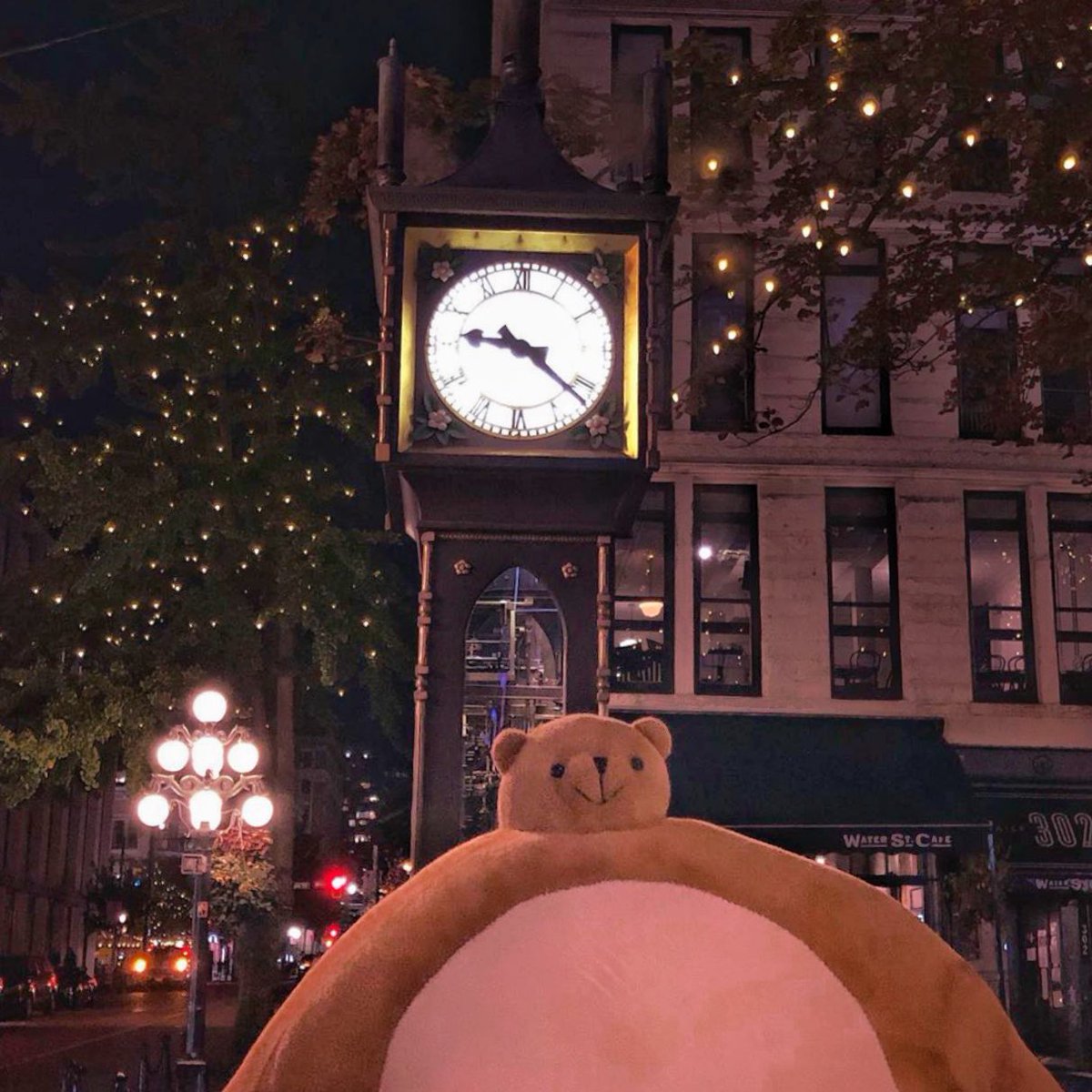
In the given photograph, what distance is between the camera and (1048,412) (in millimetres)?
17828

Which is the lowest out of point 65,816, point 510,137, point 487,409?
point 65,816

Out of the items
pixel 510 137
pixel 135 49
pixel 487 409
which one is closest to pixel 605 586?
pixel 487 409

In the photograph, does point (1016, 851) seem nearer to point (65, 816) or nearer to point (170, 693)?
point (170, 693)

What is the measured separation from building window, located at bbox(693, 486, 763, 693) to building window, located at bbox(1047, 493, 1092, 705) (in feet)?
13.4

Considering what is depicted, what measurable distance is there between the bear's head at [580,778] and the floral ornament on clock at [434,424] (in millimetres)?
1748

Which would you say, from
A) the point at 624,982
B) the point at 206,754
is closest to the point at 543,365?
the point at 624,982

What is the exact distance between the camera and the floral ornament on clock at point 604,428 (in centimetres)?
364

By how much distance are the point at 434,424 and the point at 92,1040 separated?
89.8 ft

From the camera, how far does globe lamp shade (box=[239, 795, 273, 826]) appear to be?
1315 cm

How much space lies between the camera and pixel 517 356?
360 centimetres

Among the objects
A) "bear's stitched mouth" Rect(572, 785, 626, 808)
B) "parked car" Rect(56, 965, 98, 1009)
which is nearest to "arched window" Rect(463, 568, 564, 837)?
"bear's stitched mouth" Rect(572, 785, 626, 808)

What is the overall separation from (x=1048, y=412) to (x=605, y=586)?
15.8 meters

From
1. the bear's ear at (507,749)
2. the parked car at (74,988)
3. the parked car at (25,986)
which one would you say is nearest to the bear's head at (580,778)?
the bear's ear at (507,749)

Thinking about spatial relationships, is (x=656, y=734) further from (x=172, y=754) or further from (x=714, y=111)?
(x=172, y=754)
